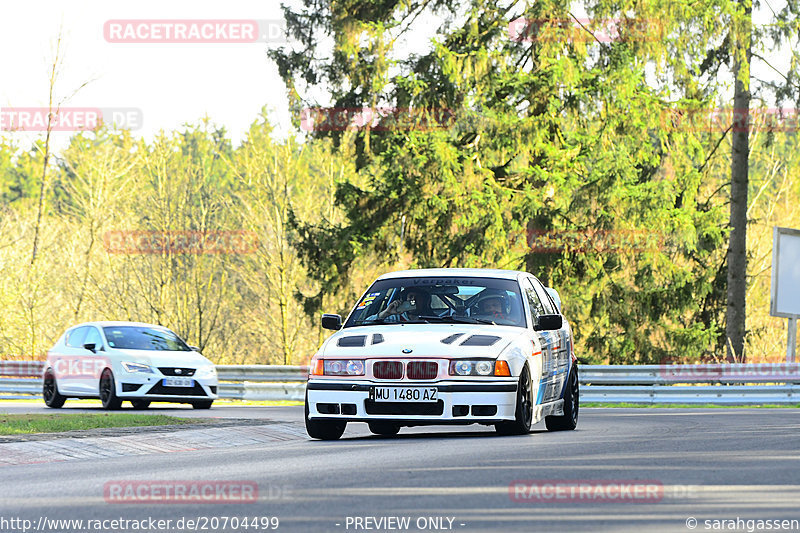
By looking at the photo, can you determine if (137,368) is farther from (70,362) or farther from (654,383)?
(654,383)

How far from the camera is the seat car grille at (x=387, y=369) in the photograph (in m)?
12.2

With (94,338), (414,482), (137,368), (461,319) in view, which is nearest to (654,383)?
(137,368)

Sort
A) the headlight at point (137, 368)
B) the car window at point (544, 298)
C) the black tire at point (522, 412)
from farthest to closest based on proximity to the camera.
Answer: the headlight at point (137, 368) → the car window at point (544, 298) → the black tire at point (522, 412)

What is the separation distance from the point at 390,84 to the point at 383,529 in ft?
91.5

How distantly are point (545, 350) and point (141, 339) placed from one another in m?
11.2

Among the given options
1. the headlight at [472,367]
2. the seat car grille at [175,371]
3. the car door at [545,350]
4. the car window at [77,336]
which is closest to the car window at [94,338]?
the car window at [77,336]

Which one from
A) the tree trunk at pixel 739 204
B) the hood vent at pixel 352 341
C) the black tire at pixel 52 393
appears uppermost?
the tree trunk at pixel 739 204

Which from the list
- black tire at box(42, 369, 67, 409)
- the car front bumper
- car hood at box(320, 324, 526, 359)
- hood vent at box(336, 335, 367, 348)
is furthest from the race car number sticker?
black tire at box(42, 369, 67, 409)

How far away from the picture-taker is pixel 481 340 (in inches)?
490

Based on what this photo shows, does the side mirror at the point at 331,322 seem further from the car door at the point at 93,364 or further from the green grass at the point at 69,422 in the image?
the car door at the point at 93,364

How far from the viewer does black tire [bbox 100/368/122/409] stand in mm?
21938

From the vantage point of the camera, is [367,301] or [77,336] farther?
[77,336]

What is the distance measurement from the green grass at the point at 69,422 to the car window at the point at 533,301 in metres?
4.72

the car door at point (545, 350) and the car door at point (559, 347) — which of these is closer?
the car door at point (545, 350)
